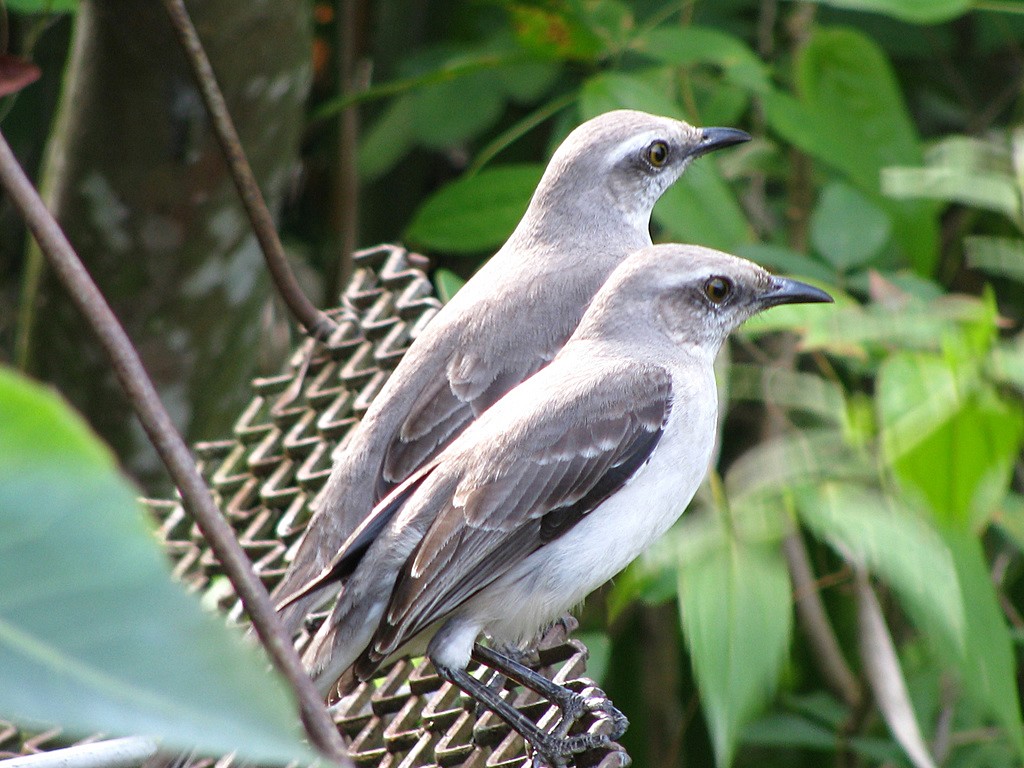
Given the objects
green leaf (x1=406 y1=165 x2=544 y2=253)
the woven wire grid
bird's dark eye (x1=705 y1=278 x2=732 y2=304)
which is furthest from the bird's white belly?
green leaf (x1=406 y1=165 x2=544 y2=253)

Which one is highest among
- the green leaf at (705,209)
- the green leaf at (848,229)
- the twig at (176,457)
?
the twig at (176,457)

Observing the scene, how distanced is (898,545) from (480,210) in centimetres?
220

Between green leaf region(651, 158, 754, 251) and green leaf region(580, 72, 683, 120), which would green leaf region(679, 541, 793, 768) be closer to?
green leaf region(651, 158, 754, 251)

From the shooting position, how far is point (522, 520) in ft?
8.54

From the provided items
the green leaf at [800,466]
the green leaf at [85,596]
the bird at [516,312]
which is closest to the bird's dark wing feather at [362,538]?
the bird at [516,312]

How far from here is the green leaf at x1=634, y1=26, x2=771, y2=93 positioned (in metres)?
4.07

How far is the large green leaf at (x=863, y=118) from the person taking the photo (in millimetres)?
4215

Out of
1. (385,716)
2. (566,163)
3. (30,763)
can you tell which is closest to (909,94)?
(566,163)

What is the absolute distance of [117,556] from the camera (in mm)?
645

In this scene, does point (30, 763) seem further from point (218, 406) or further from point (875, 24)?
point (875, 24)

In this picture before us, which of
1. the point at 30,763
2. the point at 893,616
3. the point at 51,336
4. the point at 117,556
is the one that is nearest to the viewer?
the point at 117,556

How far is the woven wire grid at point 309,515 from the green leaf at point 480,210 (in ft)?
1.02

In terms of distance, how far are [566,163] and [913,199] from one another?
1.39 meters

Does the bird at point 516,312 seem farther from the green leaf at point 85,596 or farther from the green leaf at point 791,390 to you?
the green leaf at point 85,596
